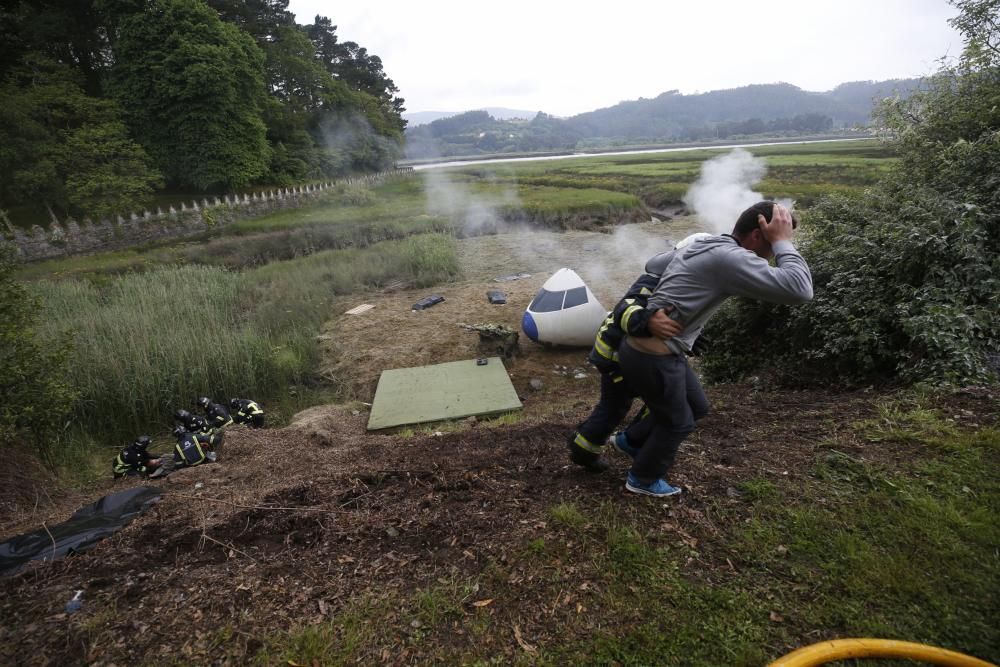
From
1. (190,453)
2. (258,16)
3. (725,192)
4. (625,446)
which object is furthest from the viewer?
(258,16)

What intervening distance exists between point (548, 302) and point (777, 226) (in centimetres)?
634

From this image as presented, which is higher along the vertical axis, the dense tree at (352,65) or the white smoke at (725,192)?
the dense tree at (352,65)

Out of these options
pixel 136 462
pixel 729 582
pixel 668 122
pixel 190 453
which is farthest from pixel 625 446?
pixel 668 122

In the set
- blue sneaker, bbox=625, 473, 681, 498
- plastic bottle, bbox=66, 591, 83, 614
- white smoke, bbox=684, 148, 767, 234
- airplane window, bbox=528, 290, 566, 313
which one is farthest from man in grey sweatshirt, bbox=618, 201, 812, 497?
white smoke, bbox=684, 148, 767, 234

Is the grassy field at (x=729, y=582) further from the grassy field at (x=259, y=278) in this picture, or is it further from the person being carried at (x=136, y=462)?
the grassy field at (x=259, y=278)

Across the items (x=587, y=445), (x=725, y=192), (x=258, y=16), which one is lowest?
(x=587, y=445)

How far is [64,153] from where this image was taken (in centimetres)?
1925

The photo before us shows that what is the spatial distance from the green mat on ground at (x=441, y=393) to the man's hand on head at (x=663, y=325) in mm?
4515

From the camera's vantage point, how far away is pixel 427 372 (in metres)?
8.37

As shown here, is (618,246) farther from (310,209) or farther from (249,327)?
(310,209)

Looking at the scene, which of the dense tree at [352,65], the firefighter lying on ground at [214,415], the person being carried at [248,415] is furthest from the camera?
the dense tree at [352,65]

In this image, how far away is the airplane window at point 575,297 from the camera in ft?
28.7

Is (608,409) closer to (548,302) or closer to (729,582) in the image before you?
(729,582)

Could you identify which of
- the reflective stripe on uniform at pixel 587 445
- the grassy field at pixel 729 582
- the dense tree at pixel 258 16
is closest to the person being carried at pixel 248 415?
the grassy field at pixel 729 582
